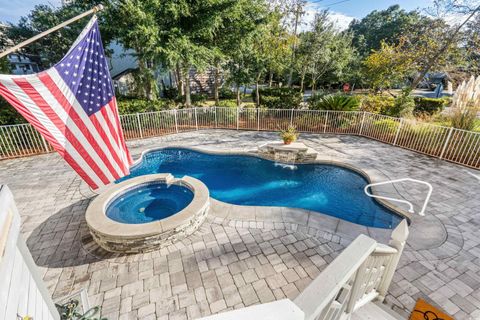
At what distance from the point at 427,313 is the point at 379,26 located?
2188 inches

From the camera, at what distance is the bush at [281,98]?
47.1ft

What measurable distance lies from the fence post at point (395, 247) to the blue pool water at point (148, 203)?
14.8 ft

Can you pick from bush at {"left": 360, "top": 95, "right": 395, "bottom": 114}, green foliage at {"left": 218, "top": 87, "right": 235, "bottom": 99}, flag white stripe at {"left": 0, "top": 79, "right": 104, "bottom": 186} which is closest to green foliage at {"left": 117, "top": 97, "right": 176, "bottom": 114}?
flag white stripe at {"left": 0, "top": 79, "right": 104, "bottom": 186}

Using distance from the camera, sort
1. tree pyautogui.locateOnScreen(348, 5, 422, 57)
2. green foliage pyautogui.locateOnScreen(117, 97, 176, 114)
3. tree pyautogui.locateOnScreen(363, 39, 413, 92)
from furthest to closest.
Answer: tree pyautogui.locateOnScreen(348, 5, 422, 57) → tree pyautogui.locateOnScreen(363, 39, 413, 92) → green foliage pyautogui.locateOnScreen(117, 97, 176, 114)

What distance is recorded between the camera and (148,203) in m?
6.07

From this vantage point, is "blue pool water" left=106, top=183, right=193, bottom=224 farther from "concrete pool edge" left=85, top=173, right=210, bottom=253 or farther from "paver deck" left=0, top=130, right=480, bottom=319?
"paver deck" left=0, top=130, right=480, bottom=319

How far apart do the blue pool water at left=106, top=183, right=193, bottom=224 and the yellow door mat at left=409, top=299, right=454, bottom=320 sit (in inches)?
194

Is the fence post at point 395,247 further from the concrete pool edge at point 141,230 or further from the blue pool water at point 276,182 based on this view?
the concrete pool edge at point 141,230

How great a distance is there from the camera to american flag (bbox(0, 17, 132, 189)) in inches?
99.7

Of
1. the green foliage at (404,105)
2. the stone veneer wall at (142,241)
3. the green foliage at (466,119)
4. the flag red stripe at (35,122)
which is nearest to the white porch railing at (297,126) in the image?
the green foliage at (466,119)

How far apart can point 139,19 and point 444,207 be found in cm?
1284

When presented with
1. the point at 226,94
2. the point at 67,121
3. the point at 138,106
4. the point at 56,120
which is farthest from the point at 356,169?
the point at 226,94

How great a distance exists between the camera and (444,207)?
5.54 m

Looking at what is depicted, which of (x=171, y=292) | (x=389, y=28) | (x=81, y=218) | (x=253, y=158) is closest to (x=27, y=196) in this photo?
(x=81, y=218)
